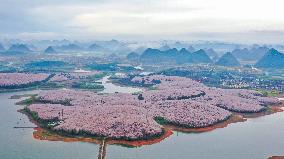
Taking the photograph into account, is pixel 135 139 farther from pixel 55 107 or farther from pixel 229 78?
pixel 229 78

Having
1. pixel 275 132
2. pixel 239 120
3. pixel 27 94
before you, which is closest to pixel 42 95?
pixel 27 94

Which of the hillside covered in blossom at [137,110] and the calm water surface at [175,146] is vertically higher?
the hillside covered in blossom at [137,110]

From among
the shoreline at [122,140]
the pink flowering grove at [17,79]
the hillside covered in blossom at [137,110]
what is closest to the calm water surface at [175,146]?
the shoreline at [122,140]

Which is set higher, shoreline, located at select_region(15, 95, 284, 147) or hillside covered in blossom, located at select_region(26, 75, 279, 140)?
hillside covered in blossom, located at select_region(26, 75, 279, 140)

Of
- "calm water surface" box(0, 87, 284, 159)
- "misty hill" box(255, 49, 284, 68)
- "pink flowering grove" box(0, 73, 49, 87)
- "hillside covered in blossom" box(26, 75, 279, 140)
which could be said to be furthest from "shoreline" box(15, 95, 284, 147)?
"misty hill" box(255, 49, 284, 68)

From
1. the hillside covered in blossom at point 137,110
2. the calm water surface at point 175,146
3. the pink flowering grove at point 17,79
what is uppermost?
the pink flowering grove at point 17,79

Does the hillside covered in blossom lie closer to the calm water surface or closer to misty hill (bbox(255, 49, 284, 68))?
the calm water surface

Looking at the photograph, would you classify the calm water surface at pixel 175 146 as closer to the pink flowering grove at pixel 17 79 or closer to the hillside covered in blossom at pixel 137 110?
the hillside covered in blossom at pixel 137 110

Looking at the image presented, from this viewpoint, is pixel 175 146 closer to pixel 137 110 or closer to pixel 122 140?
pixel 122 140
